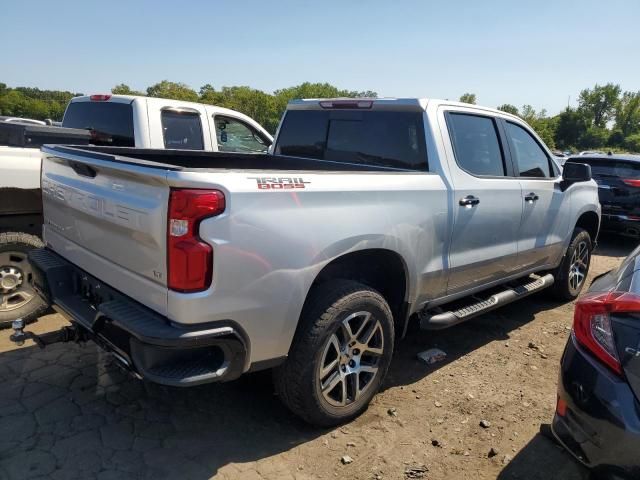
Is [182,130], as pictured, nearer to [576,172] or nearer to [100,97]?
[100,97]

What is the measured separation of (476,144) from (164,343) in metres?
2.95

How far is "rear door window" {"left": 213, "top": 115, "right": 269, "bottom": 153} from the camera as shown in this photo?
22.3ft

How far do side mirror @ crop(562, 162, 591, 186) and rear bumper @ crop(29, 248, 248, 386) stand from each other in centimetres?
383

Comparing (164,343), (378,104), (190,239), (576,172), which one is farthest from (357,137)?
(164,343)

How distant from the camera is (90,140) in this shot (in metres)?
5.82

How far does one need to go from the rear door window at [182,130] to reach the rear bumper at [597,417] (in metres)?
5.08

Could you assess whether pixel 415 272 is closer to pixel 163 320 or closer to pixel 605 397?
pixel 605 397

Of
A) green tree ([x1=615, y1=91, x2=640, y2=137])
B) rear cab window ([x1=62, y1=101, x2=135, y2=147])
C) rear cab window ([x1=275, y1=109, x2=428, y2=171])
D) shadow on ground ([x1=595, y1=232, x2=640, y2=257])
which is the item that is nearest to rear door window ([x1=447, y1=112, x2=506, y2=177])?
rear cab window ([x1=275, y1=109, x2=428, y2=171])

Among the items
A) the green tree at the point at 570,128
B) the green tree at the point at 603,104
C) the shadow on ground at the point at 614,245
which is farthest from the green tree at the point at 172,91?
the green tree at the point at 603,104

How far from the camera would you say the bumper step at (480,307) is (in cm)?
367

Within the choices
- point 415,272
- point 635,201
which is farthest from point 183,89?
point 415,272

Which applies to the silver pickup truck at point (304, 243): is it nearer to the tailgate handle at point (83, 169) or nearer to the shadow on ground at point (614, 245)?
the tailgate handle at point (83, 169)

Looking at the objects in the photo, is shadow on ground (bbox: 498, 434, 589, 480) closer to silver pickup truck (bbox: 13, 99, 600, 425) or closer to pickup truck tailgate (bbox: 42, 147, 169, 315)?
silver pickup truck (bbox: 13, 99, 600, 425)

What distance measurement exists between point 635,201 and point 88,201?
29.4 ft
